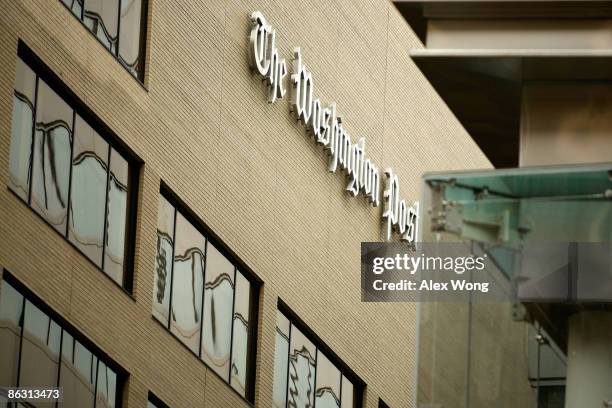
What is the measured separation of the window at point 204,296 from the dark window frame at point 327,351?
2.37 meters

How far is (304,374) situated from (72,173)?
1420cm

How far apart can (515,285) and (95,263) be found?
18001mm

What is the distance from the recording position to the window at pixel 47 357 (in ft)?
96.6

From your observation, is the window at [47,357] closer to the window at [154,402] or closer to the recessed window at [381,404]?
the window at [154,402]

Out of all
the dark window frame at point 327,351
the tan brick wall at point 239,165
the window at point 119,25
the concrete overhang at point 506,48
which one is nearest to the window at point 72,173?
the tan brick wall at point 239,165

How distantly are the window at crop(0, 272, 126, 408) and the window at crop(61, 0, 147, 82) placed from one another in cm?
609

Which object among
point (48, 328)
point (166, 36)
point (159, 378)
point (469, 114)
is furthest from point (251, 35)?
point (469, 114)

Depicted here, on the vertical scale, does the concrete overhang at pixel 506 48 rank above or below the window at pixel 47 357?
above

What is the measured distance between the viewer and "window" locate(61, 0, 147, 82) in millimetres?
32438

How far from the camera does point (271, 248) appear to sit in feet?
138

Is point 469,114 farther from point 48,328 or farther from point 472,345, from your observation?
point 48,328

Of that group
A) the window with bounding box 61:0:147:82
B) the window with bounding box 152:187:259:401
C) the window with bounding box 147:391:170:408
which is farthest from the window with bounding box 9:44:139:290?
the window with bounding box 147:391:170:408

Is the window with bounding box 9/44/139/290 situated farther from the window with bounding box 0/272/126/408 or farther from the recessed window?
the recessed window

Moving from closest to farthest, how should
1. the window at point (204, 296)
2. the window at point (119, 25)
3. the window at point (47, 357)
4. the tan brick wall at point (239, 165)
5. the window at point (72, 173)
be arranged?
the window at point (47, 357)
the window at point (72, 173)
the tan brick wall at point (239, 165)
the window at point (119, 25)
the window at point (204, 296)
